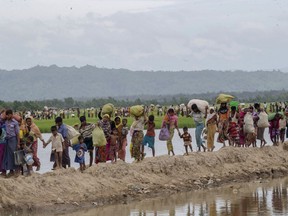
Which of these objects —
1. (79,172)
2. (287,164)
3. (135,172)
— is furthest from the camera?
(287,164)

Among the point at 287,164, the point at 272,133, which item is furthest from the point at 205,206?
the point at 272,133

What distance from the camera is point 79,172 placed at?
636 inches

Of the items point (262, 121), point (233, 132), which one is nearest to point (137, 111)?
point (233, 132)

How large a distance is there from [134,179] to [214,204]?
2109 mm

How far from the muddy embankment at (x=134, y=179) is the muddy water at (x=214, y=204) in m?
0.42

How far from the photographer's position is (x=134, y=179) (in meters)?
16.9

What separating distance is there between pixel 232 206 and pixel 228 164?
16.5ft

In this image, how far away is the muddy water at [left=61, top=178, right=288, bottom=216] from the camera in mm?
14484

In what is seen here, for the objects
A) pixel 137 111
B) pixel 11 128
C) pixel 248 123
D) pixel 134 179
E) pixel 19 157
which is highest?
pixel 137 111

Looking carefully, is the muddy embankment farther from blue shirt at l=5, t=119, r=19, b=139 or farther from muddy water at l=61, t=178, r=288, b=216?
blue shirt at l=5, t=119, r=19, b=139

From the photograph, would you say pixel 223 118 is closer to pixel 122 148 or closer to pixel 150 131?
pixel 150 131

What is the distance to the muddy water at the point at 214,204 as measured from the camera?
14.5 meters

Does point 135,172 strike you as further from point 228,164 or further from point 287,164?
point 287,164

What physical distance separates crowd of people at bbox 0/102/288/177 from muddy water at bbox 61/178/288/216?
1795 mm
